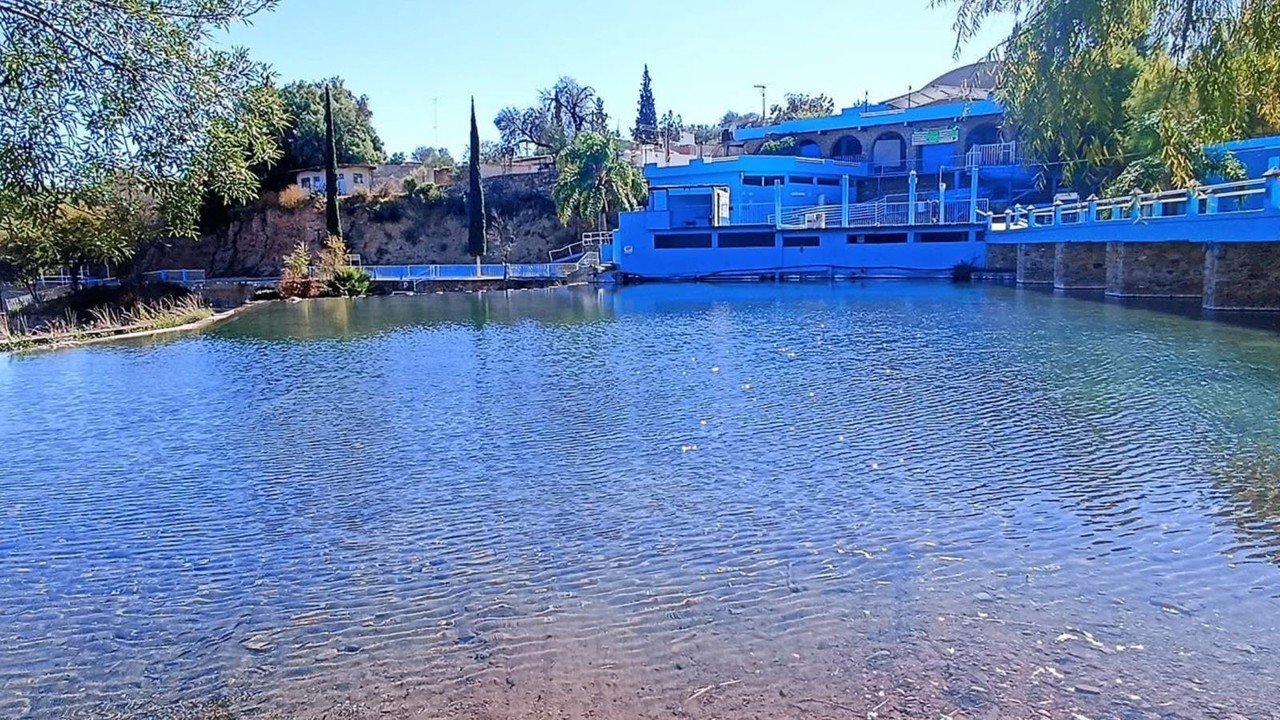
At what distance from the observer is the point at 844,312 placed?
81.3ft

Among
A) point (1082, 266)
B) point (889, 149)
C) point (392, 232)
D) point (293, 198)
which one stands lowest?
point (1082, 266)

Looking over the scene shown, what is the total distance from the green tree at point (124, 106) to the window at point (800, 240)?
3703 cm

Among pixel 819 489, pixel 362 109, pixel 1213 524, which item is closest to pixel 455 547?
pixel 819 489

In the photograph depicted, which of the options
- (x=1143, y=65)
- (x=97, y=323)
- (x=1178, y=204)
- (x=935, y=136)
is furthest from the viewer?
(x=935, y=136)

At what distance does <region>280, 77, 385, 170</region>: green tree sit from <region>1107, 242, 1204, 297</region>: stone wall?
121ft

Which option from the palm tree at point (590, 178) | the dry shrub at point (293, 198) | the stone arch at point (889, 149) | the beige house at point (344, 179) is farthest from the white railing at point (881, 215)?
the dry shrub at point (293, 198)

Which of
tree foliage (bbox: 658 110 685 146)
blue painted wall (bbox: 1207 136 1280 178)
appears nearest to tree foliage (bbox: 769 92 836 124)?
tree foliage (bbox: 658 110 685 146)

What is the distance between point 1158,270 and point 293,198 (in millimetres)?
38678

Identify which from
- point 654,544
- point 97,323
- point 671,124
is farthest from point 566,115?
point 654,544

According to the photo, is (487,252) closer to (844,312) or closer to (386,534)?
(844,312)

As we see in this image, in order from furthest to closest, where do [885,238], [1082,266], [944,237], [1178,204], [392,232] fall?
[392,232], [885,238], [944,237], [1082,266], [1178,204]

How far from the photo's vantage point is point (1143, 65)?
5.59m

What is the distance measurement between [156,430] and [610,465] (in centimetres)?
569

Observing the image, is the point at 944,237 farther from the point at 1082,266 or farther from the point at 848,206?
the point at 1082,266
